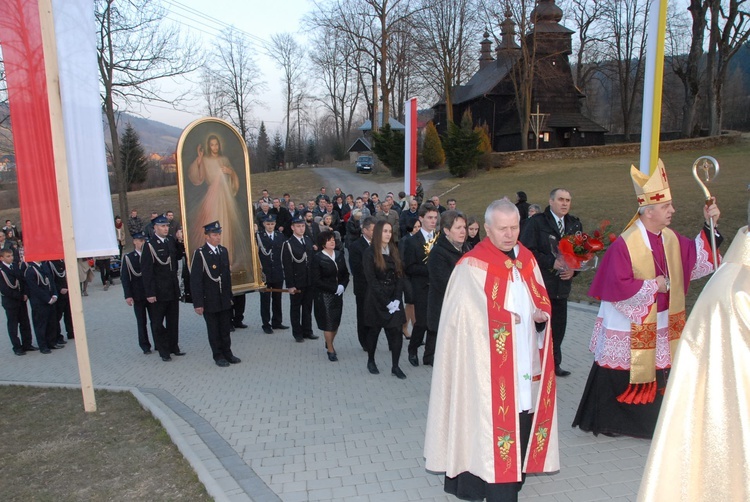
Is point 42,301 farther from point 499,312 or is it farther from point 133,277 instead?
point 499,312

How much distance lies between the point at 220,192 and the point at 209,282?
80.4 inches

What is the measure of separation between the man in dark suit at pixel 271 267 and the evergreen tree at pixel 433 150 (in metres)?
28.6

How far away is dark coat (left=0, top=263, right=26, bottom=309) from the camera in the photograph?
898cm

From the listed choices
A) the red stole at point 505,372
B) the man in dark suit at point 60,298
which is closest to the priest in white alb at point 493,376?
the red stole at point 505,372

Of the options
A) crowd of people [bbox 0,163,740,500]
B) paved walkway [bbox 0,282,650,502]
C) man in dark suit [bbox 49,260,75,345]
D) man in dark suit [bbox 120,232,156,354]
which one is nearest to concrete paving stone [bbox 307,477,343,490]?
paved walkway [bbox 0,282,650,502]

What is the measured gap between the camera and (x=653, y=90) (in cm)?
646

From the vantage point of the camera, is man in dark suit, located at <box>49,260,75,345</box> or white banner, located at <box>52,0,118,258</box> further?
man in dark suit, located at <box>49,260,75,345</box>

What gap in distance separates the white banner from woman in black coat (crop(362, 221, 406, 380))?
3010 millimetres

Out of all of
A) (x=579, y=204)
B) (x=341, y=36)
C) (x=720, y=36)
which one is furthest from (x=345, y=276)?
(x=720, y=36)

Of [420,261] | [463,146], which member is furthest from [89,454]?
[463,146]

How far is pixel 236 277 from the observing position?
9562 millimetres

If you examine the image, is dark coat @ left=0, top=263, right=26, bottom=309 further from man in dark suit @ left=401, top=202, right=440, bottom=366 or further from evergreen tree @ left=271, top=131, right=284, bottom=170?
evergreen tree @ left=271, top=131, right=284, bottom=170

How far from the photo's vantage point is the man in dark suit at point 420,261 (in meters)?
7.36

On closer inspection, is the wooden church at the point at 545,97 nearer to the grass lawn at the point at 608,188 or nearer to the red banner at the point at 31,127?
the grass lawn at the point at 608,188
